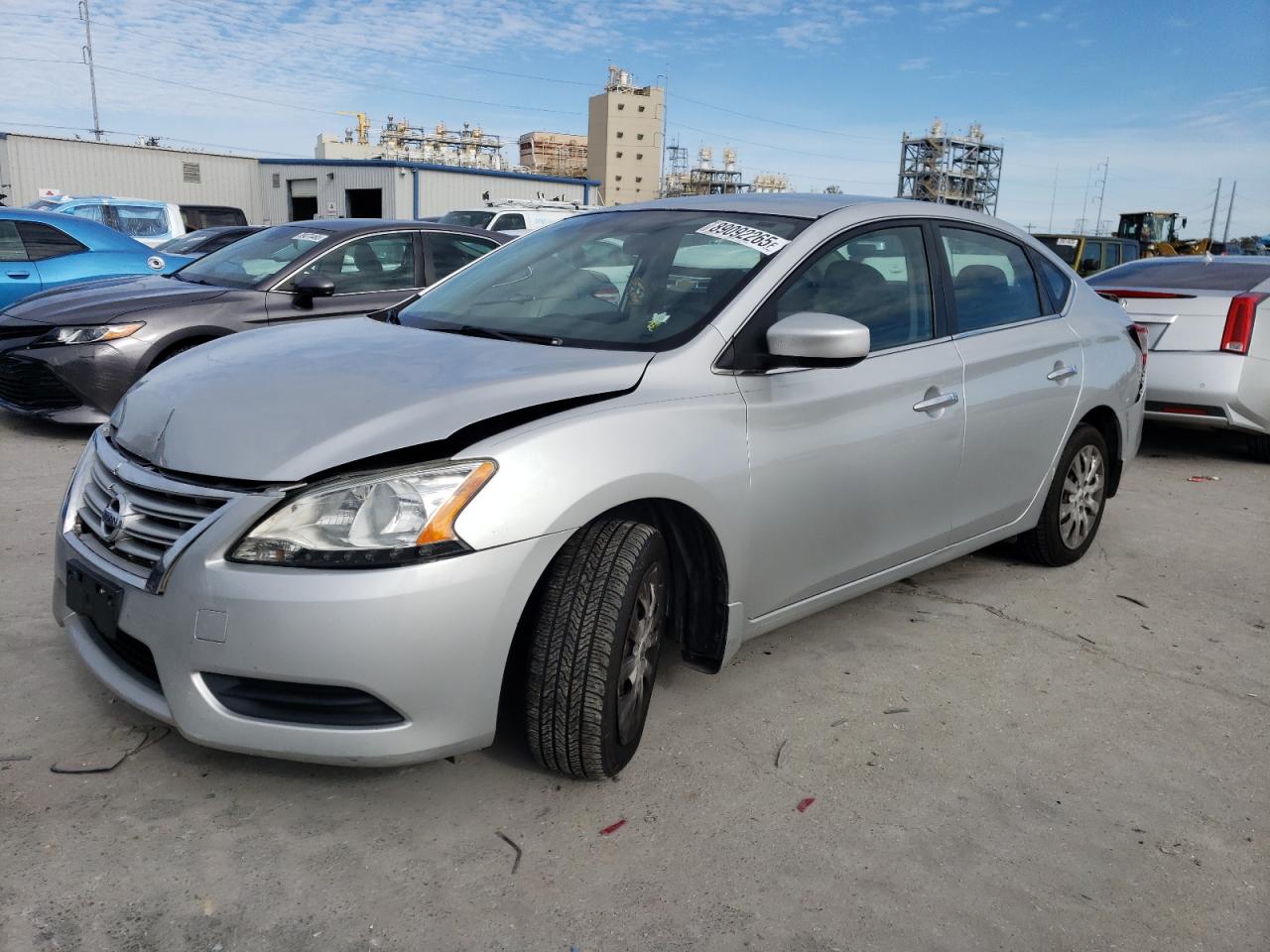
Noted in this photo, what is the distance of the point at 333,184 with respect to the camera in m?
33.8

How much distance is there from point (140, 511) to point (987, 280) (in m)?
3.08

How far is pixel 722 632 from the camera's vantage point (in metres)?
2.85

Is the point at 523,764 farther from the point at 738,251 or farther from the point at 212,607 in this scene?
the point at 738,251

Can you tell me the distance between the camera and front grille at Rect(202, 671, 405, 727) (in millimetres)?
2262

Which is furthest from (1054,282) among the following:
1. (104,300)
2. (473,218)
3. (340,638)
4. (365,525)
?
(473,218)

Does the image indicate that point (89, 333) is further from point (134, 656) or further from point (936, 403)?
point (936, 403)

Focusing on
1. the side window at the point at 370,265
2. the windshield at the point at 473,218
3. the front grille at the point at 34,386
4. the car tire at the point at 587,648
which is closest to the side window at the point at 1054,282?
the car tire at the point at 587,648

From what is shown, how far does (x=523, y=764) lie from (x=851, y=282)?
1.81 m

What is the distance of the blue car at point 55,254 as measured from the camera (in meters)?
8.05

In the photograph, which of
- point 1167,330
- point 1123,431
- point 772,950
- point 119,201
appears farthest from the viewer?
point 119,201

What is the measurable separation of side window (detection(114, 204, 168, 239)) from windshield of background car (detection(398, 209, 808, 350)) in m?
14.6

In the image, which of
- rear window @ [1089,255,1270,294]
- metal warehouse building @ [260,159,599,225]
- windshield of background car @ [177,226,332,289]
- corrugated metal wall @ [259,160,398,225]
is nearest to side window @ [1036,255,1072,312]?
rear window @ [1089,255,1270,294]

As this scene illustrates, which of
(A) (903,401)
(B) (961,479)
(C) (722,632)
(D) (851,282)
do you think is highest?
(D) (851,282)

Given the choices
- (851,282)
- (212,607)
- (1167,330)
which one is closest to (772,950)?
(212,607)
